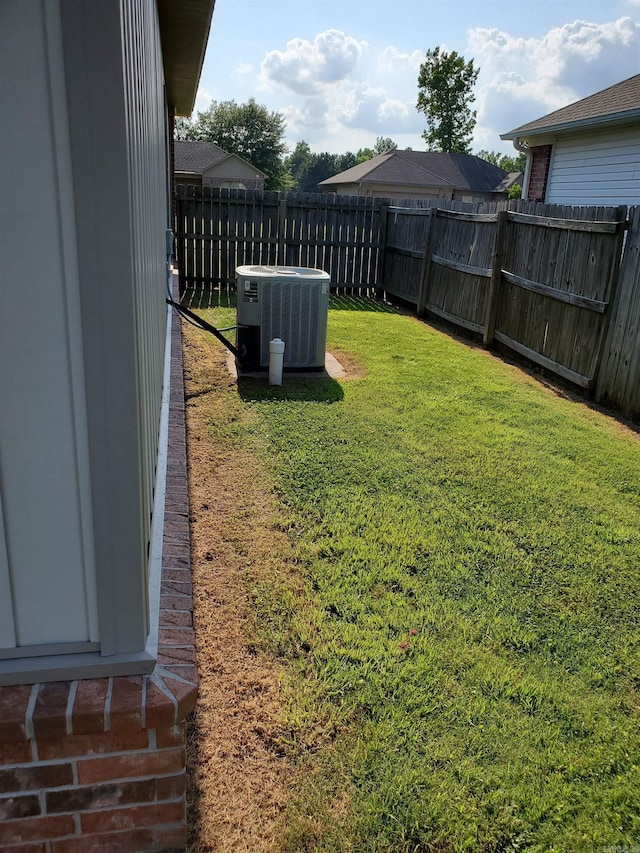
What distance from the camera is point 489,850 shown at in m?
1.83

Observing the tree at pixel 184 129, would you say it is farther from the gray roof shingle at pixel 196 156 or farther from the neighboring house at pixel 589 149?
the neighboring house at pixel 589 149

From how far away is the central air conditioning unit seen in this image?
6145 millimetres

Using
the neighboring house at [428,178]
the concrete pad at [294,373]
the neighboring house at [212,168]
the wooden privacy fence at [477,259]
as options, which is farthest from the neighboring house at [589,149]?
the neighboring house at [212,168]

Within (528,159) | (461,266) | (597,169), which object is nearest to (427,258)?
(461,266)

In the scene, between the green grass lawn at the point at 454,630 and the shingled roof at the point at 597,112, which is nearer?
the green grass lawn at the point at 454,630

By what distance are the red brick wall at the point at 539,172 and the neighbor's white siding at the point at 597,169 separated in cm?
29

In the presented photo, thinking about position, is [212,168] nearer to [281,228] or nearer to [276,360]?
[281,228]

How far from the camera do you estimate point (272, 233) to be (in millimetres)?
11922

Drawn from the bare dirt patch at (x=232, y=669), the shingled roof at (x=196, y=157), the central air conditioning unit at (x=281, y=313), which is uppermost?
the shingled roof at (x=196, y=157)

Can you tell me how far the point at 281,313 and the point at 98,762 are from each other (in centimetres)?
501

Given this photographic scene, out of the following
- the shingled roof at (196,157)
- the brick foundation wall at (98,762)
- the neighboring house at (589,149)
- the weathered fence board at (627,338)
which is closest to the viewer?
the brick foundation wall at (98,762)

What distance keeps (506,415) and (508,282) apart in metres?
3.17

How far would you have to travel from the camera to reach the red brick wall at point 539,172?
52.1ft

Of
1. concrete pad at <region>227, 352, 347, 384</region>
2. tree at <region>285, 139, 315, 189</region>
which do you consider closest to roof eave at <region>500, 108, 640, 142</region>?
concrete pad at <region>227, 352, 347, 384</region>
